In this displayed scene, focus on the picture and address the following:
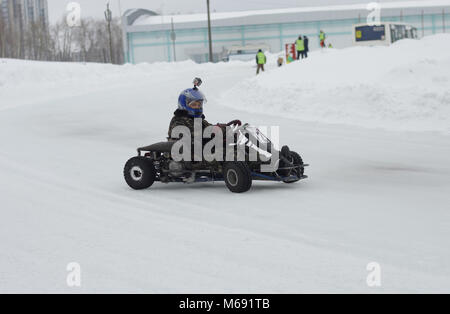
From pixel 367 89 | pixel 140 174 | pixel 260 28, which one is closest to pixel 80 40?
pixel 260 28

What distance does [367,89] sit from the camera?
18.6 meters

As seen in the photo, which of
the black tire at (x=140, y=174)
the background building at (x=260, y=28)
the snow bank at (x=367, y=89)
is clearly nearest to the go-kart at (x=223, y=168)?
the black tire at (x=140, y=174)

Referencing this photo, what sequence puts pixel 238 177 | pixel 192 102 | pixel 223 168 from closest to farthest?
pixel 238 177, pixel 223 168, pixel 192 102

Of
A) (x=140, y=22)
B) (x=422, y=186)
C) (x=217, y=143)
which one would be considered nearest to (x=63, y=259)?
(x=217, y=143)

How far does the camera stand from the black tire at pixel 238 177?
884cm

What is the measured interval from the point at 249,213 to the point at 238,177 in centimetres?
126

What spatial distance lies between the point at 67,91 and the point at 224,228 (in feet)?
79.0

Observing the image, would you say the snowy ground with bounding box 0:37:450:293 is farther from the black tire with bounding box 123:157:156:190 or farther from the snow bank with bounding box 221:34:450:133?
the black tire with bounding box 123:157:156:190

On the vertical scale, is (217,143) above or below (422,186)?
above

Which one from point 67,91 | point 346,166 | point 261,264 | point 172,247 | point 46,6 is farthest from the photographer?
point 46,6

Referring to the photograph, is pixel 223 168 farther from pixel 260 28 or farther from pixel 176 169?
pixel 260 28

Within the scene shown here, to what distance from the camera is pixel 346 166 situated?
1127cm

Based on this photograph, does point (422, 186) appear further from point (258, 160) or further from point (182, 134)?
point (182, 134)

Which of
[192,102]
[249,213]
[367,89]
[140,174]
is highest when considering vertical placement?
[192,102]
